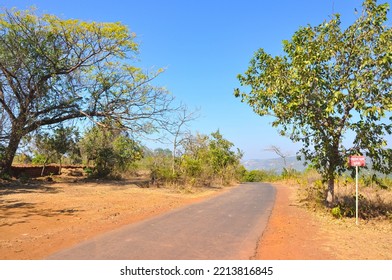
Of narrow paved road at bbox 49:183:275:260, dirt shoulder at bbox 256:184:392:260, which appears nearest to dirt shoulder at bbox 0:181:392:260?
dirt shoulder at bbox 256:184:392:260

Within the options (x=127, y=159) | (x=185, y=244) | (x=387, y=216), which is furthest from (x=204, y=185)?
(x=185, y=244)

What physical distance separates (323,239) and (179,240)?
337 cm

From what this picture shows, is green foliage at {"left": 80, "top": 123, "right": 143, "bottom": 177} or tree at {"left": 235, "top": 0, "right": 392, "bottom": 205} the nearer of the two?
tree at {"left": 235, "top": 0, "right": 392, "bottom": 205}

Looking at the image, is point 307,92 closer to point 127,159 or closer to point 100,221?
point 100,221

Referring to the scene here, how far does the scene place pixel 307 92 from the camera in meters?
10.8

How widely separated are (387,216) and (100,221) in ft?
30.3

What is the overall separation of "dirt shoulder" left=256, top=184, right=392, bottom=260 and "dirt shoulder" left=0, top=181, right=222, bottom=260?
3.78 m

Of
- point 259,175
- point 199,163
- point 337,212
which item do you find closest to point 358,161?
point 337,212

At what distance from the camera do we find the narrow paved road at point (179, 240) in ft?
20.1

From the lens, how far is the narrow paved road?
241 inches

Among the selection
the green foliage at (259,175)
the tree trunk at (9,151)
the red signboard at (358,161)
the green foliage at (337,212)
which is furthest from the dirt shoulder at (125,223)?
the green foliage at (259,175)

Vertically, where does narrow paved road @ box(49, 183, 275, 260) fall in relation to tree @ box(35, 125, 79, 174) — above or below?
below

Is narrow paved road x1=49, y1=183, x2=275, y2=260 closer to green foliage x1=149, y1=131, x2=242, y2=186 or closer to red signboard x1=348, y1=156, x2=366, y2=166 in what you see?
red signboard x1=348, y1=156, x2=366, y2=166

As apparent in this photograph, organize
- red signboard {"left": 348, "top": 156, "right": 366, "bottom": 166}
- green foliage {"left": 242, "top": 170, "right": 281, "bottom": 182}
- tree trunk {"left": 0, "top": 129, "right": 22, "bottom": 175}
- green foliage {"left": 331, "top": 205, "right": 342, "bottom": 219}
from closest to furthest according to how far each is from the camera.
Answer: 1. red signboard {"left": 348, "top": 156, "right": 366, "bottom": 166}
2. green foliage {"left": 331, "top": 205, "right": 342, "bottom": 219}
3. tree trunk {"left": 0, "top": 129, "right": 22, "bottom": 175}
4. green foliage {"left": 242, "top": 170, "right": 281, "bottom": 182}
